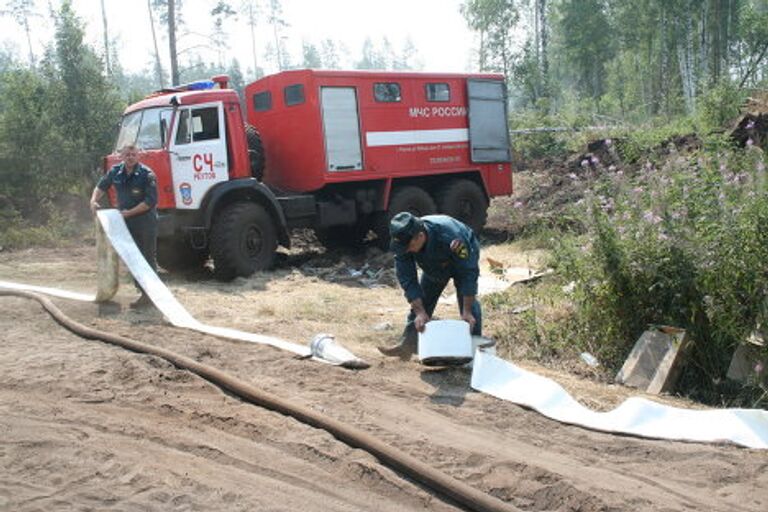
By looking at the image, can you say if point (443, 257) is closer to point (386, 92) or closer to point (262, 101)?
point (386, 92)

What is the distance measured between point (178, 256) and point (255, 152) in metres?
1.99

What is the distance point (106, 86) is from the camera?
19.9 metres

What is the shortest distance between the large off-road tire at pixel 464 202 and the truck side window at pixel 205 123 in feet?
14.6

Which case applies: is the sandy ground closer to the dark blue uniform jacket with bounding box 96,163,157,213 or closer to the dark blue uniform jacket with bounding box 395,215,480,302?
the dark blue uniform jacket with bounding box 395,215,480,302

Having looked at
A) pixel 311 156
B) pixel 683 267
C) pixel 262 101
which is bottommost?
pixel 683 267

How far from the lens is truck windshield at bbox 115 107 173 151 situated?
1061cm

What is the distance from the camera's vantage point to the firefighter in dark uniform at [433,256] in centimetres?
563

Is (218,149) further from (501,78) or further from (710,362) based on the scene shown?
(710,362)

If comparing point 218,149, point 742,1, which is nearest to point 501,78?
point 218,149

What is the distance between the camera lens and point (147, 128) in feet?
35.5

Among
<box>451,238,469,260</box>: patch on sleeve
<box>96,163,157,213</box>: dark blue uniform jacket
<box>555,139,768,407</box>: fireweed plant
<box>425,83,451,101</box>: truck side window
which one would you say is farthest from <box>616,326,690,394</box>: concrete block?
<box>425,83,451,101</box>: truck side window

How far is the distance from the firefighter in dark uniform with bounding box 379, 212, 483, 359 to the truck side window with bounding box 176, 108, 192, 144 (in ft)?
18.7

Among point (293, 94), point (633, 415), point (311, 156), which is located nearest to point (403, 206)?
point (311, 156)

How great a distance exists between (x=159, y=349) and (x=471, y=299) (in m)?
2.52
